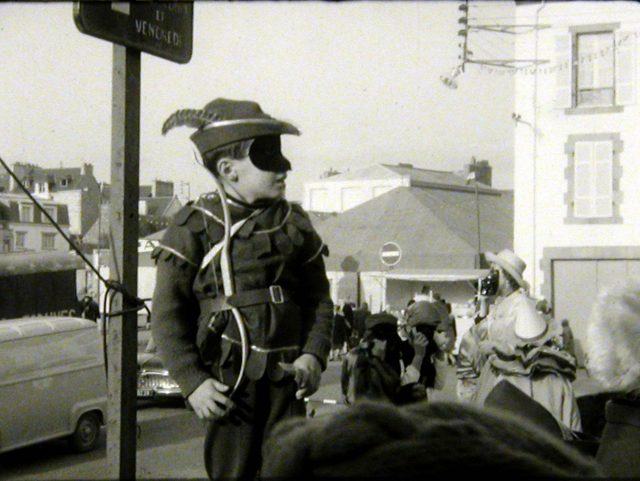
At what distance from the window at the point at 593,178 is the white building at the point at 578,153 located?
24 mm

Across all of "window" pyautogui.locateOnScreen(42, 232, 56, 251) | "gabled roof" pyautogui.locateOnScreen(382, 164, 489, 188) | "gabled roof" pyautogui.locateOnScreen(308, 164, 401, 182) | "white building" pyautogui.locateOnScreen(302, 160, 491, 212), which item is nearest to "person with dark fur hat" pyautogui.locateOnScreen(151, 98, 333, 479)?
"window" pyautogui.locateOnScreen(42, 232, 56, 251)

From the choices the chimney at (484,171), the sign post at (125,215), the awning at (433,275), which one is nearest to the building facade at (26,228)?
the awning at (433,275)

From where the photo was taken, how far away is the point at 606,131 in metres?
23.2

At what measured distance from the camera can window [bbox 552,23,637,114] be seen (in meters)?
23.1

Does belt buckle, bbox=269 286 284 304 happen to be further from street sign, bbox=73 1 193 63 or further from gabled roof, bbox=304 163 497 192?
gabled roof, bbox=304 163 497 192

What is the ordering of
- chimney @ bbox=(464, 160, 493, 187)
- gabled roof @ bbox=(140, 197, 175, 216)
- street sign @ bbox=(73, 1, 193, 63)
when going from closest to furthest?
street sign @ bbox=(73, 1, 193, 63) < gabled roof @ bbox=(140, 197, 175, 216) < chimney @ bbox=(464, 160, 493, 187)

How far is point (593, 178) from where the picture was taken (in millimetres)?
23125

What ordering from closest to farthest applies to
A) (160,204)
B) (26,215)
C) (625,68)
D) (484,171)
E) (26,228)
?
(160,204) < (625,68) < (26,215) < (26,228) < (484,171)

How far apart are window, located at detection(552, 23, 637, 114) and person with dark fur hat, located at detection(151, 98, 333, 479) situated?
21743mm

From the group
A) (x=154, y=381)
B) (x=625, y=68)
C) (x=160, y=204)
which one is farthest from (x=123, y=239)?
(x=625, y=68)

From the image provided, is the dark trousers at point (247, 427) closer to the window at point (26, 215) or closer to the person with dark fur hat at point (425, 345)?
the person with dark fur hat at point (425, 345)

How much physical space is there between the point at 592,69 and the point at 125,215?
2204 cm

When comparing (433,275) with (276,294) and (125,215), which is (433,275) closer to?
(125,215)

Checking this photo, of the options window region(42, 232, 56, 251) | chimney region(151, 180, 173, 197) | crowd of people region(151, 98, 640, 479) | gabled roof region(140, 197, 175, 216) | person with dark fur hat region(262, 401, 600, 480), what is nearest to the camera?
person with dark fur hat region(262, 401, 600, 480)
